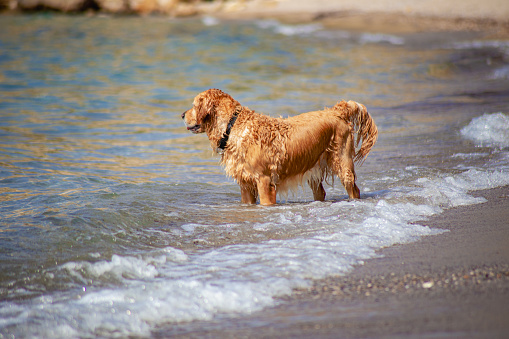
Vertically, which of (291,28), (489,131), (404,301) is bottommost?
(404,301)

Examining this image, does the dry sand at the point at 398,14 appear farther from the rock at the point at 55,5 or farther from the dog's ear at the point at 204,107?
the dog's ear at the point at 204,107

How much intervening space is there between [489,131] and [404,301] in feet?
22.7

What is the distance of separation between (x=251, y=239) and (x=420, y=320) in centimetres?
228

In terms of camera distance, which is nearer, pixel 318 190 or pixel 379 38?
pixel 318 190

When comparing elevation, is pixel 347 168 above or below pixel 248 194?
above

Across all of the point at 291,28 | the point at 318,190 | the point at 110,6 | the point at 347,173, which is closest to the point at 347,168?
the point at 347,173

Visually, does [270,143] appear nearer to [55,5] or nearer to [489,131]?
[489,131]

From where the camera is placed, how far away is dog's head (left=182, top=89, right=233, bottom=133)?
20.6 ft

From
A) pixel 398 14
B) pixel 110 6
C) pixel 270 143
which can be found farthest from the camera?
pixel 110 6

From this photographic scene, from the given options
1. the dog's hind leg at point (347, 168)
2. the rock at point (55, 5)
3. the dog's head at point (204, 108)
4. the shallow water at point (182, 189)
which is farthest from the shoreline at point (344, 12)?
the dog's head at point (204, 108)

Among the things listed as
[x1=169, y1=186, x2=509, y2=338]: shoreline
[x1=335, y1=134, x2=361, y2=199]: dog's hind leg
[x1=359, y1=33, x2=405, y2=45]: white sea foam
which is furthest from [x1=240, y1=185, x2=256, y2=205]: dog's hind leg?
[x1=359, y1=33, x2=405, y2=45]: white sea foam

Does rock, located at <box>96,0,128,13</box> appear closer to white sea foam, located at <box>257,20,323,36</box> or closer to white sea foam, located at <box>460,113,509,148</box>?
white sea foam, located at <box>257,20,323,36</box>

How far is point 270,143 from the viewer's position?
6.27 m

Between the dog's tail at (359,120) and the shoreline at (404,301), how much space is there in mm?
2423
